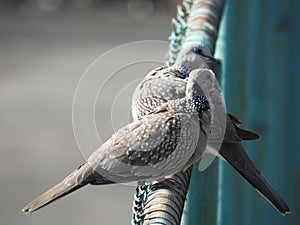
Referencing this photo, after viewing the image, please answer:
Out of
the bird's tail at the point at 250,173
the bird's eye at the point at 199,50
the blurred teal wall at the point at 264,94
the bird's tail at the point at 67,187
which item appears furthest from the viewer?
the blurred teal wall at the point at 264,94

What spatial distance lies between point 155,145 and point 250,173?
0.25 meters

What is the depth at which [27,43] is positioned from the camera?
10430 mm

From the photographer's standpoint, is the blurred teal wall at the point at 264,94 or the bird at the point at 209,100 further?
the blurred teal wall at the point at 264,94

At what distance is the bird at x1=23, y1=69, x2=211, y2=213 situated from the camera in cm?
181

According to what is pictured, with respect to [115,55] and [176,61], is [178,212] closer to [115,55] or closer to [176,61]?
[176,61]

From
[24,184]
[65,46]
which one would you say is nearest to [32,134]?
[24,184]

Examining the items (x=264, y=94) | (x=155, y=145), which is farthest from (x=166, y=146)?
(x=264, y=94)

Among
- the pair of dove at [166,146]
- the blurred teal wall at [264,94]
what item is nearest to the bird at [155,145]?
the pair of dove at [166,146]

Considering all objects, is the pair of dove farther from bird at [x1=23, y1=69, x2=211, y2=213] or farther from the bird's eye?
Result: the bird's eye

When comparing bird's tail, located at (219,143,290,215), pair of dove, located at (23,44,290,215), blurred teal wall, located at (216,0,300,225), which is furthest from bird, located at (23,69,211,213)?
blurred teal wall, located at (216,0,300,225)

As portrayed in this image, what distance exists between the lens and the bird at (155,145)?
181 cm

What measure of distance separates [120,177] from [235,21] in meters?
0.66

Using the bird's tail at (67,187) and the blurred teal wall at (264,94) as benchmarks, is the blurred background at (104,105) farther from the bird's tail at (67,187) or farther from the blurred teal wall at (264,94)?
the bird's tail at (67,187)

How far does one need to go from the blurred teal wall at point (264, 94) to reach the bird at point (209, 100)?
0.68ft
